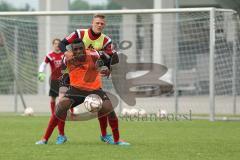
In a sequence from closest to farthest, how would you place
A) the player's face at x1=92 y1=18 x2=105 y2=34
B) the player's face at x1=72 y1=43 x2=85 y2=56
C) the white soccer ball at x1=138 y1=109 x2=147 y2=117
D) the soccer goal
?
the player's face at x1=92 y1=18 x2=105 y2=34, the player's face at x1=72 y1=43 x2=85 y2=56, the white soccer ball at x1=138 y1=109 x2=147 y2=117, the soccer goal

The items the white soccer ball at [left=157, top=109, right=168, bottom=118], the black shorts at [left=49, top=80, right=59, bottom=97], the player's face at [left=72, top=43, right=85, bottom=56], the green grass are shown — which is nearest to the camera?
the green grass

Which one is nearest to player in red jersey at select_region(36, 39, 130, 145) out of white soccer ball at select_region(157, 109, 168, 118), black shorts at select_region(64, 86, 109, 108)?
black shorts at select_region(64, 86, 109, 108)

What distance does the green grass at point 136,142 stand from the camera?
10.1 m

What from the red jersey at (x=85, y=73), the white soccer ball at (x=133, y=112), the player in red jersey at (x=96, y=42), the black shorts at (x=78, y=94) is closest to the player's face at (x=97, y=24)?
the player in red jersey at (x=96, y=42)

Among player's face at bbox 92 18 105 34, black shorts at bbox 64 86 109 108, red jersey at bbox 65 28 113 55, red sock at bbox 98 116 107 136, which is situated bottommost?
red sock at bbox 98 116 107 136

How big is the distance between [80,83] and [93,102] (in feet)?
1.31

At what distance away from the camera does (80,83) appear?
1177 cm

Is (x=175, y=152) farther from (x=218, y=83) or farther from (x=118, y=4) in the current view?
(x=118, y=4)

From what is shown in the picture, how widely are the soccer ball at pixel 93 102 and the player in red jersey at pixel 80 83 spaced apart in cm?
8

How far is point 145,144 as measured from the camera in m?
12.0

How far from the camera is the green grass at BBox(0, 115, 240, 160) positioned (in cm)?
1013

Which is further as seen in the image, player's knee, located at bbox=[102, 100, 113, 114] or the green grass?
player's knee, located at bbox=[102, 100, 113, 114]

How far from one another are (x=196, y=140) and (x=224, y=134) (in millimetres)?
1618

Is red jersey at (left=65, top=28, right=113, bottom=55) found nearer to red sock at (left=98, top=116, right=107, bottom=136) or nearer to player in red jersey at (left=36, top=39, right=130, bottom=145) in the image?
player in red jersey at (left=36, top=39, right=130, bottom=145)
